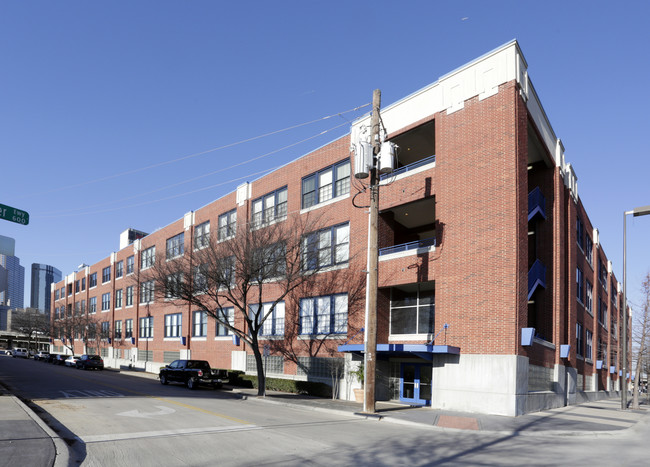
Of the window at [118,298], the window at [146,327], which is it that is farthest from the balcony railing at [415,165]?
the window at [118,298]

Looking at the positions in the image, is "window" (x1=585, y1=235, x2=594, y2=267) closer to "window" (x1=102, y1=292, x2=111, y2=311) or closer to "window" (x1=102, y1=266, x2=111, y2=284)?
"window" (x1=102, y1=292, x2=111, y2=311)

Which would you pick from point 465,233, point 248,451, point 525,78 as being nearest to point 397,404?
point 465,233

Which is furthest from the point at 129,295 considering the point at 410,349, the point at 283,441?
the point at 283,441

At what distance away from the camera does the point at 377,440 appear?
41.0 feet

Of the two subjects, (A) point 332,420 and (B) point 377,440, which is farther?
(A) point 332,420

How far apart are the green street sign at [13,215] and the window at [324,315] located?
14922 mm

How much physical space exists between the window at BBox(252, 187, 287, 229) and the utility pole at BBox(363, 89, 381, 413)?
38.5 feet

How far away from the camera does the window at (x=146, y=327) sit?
49.6m

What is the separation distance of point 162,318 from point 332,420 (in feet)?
112

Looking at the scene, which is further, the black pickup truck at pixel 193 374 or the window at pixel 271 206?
the window at pixel 271 206

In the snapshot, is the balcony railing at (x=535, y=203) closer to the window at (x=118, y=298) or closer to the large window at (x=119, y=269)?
the large window at (x=119, y=269)

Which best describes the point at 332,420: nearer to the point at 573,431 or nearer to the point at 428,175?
the point at 573,431

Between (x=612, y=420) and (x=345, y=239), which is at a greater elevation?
(x=345, y=239)

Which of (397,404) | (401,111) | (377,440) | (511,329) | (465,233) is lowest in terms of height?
(397,404)
